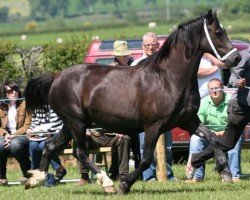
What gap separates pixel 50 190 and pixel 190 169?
2.05 m

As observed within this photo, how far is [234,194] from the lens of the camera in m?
10.4

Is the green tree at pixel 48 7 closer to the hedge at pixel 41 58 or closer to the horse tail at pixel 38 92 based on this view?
the hedge at pixel 41 58

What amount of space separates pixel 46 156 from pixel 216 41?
2882 mm

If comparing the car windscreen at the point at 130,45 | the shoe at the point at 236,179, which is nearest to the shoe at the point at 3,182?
the shoe at the point at 236,179

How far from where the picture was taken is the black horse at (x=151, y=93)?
1061 cm

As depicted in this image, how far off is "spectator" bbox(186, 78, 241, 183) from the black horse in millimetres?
1342

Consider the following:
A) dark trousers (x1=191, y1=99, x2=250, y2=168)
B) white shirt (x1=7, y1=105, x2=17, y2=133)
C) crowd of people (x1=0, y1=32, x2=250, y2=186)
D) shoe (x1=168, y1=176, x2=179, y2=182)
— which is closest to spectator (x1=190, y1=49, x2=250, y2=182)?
dark trousers (x1=191, y1=99, x2=250, y2=168)

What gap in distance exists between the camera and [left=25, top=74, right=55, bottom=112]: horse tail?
11734 millimetres

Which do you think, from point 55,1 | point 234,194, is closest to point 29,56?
point 234,194

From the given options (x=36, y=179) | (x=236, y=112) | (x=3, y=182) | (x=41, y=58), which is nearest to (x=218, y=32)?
(x=236, y=112)

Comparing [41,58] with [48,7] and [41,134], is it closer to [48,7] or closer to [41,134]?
[41,134]

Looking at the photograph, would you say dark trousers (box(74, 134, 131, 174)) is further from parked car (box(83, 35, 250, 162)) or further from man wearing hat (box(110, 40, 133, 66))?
parked car (box(83, 35, 250, 162))

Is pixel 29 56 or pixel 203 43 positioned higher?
pixel 203 43

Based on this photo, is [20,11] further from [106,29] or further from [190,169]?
[190,169]
